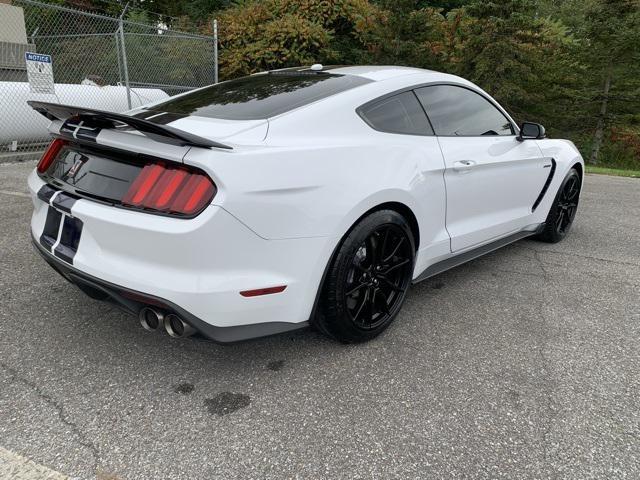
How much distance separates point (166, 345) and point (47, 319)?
760 mm

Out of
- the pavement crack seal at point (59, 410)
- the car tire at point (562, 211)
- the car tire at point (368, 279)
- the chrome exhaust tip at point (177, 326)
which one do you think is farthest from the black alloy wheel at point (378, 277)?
the car tire at point (562, 211)

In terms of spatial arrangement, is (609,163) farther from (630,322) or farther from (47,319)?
(47,319)

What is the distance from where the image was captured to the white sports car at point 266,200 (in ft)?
6.29

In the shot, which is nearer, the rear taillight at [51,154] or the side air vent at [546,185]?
the rear taillight at [51,154]

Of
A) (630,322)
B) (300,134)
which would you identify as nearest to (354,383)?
(300,134)

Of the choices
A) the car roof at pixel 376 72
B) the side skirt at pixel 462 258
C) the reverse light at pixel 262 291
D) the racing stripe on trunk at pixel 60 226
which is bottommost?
the side skirt at pixel 462 258

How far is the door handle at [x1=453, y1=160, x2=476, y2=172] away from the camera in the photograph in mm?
2919

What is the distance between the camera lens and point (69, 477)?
5.49 feet

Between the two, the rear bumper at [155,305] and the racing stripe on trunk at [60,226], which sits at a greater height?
the racing stripe on trunk at [60,226]

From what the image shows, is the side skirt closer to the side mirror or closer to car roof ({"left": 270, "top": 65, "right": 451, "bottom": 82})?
the side mirror

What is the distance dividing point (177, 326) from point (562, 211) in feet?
12.6

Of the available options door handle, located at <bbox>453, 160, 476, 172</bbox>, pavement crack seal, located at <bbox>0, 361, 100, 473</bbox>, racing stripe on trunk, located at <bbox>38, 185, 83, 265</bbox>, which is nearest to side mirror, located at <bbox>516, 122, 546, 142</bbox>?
door handle, located at <bbox>453, 160, 476, 172</bbox>

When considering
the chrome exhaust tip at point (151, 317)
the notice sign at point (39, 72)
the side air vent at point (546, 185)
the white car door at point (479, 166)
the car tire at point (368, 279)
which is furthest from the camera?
the notice sign at point (39, 72)

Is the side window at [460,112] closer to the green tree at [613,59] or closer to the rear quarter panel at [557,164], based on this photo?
the rear quarter panel at [557,164]
